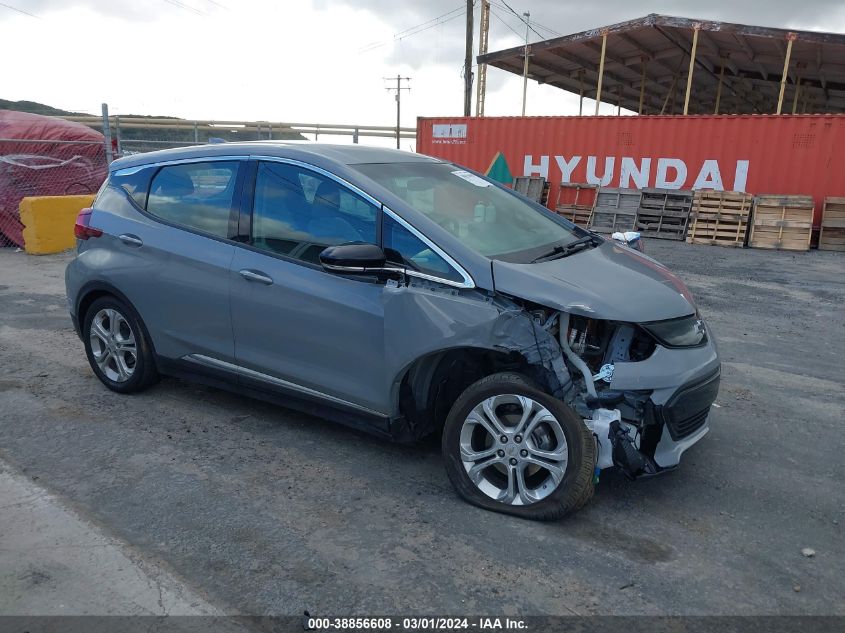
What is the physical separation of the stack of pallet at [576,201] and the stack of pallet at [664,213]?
1329mm

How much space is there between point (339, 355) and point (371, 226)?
70 cm

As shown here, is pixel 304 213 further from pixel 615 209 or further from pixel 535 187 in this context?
pixel 535 187

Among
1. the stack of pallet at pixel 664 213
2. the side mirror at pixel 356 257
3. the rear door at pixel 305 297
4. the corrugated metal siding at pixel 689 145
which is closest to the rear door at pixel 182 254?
the rear door at pixel 305 297

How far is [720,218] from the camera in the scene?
46.9 feet

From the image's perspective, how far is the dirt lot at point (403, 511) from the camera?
2594 millimetres

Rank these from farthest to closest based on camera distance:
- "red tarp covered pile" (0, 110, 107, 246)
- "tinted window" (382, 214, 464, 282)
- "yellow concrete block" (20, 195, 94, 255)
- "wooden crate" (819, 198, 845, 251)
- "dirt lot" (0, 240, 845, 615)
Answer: "wooden crate" (819, 198, 845, 251)
"red tarp covered pile" (0, 110, 107, 246)
"yellow concrete block" (20, 195, 94, 255)
"tinted window" (382, 214, 464, 282)
"dirt lot" (0, 240, 845, 615)

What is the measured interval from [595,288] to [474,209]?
0.98 meters

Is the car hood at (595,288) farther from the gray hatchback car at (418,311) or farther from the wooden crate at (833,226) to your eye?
the wooden crate at (833,226)

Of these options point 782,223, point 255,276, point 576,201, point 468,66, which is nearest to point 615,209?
point 576,201

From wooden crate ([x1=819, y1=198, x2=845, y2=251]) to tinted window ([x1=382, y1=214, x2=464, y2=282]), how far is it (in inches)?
514

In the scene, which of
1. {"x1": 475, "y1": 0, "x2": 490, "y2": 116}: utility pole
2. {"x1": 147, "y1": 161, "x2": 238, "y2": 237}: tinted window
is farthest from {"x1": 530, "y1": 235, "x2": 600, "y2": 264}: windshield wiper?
{"x1": 475, "y1": 0, "x2": 490, "y2": 116}: utility pole

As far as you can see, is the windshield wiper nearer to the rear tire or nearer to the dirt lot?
the dirt lot

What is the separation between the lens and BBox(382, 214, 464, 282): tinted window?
10.6ft

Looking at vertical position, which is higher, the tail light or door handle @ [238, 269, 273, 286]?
the tail light
